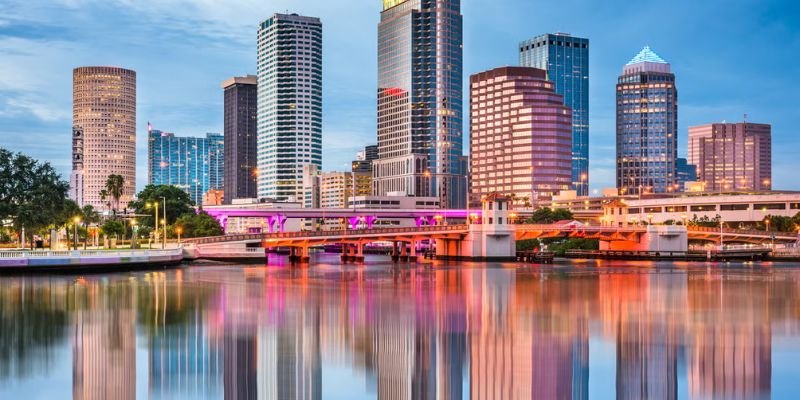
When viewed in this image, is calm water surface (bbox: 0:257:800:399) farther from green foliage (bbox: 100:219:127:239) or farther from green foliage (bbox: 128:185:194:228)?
green foliage (bbox: 128:185:194:228)

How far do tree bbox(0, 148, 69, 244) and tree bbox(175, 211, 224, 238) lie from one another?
48582mm

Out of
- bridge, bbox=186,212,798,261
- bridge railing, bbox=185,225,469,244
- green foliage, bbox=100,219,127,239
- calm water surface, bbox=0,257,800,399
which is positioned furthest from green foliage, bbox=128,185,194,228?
calm water surface, bbox=0,257,800,399

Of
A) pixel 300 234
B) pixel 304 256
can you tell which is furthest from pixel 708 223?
pixel 300 234

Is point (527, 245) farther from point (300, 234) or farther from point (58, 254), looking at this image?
point (58, 254)

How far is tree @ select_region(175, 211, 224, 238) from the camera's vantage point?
158350 mm

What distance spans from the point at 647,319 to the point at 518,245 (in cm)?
14116

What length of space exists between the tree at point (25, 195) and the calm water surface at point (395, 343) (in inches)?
1353

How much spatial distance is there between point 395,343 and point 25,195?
7701cm

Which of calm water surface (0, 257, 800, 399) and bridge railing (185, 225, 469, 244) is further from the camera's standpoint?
bridge railing (185, 225, 469, 244)

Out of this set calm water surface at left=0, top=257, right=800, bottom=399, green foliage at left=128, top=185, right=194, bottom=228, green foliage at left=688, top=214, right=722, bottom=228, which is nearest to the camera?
calm water surface at left=0, top=257, right=800, bottom=399

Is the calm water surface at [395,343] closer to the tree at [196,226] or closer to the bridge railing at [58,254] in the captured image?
the bridge railing at [58,254]

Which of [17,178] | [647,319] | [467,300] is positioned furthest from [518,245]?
[647,319]

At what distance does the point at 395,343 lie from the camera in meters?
40.4

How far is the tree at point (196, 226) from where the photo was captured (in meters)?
158
